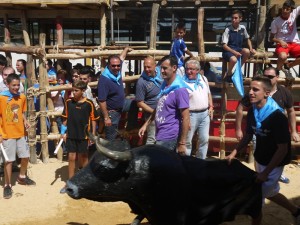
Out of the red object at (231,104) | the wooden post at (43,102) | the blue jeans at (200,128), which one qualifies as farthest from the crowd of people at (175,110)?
the red object at (231,104)

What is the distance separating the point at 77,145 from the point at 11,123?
3.35 ft

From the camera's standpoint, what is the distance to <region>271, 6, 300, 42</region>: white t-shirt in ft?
22.4

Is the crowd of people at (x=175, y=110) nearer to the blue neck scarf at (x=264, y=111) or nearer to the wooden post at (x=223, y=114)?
the blue neck scarf at (x=264, y=111)

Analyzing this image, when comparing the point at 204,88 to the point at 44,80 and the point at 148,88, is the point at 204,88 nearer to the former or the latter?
the point at 148,88

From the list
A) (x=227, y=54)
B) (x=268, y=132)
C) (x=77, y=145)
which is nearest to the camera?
(x=268, y=132)

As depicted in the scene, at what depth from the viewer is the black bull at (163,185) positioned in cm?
283

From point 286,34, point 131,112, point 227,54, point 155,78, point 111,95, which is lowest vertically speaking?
point 131,112

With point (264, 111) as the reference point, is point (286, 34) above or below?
above

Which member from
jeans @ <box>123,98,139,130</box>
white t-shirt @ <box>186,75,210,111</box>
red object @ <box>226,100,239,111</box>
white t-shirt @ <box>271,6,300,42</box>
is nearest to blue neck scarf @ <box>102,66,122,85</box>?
jeans @ <box>123,98,139,130</box>

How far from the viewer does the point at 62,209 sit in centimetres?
521

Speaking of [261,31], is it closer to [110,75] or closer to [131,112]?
[131,112]

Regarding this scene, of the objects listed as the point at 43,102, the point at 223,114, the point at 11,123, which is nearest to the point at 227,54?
the point at 223,114

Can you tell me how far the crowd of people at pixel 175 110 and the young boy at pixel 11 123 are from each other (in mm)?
14

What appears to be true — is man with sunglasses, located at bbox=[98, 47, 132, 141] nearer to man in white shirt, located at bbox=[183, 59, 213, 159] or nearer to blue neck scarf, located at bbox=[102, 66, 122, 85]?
blue neck scarf, located at bbox=[102, 66, 122, 85]
